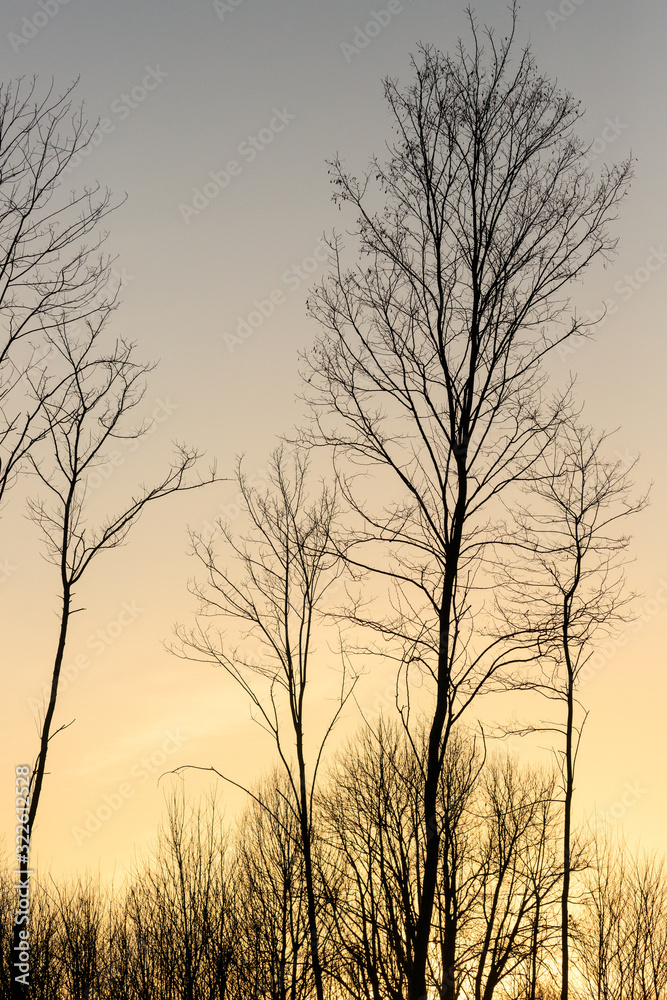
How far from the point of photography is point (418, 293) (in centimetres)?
927

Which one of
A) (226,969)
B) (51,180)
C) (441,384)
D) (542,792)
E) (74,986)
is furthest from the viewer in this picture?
(74,986)

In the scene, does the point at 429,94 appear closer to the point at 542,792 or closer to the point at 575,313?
the point at 575,313

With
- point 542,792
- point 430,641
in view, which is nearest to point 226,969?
point 542,792

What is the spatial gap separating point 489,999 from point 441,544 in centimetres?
1503

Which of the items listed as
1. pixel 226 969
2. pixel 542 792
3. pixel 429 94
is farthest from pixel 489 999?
pixel 429 94

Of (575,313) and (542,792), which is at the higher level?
(575,313)

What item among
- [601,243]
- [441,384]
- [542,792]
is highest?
[601,243]

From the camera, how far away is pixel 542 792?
21.7 m

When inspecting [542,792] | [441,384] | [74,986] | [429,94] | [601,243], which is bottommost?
[74,986]

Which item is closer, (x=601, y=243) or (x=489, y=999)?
(x=601, y=243)

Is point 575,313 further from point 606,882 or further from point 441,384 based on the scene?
point 606,882

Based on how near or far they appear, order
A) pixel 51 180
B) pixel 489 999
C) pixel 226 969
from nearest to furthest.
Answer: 1. pixel 51 180
2. pixel 489 999
3. pixel 226 969

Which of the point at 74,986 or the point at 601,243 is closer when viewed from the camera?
the point at 601,243

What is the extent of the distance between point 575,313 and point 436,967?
1145 centimetres
